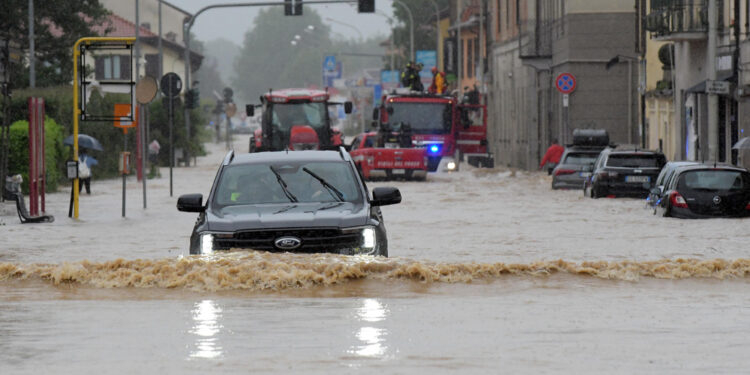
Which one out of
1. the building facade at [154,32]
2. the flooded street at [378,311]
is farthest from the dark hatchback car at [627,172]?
the building facade at [154,32]

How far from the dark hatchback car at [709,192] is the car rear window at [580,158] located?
535 inches

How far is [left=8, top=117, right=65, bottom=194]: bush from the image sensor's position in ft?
116

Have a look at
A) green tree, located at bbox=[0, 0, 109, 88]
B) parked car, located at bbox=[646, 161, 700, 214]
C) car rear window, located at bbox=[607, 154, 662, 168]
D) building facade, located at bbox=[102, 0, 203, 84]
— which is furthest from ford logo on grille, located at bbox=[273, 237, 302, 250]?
building facade, located at bbox=[102, 0, 203, 84]

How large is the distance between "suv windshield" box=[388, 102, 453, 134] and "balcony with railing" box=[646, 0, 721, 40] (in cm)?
1391

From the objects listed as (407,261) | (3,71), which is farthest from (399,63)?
(407,261)

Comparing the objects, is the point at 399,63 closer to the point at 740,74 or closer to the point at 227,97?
the point at 227,97

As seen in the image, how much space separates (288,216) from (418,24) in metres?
108

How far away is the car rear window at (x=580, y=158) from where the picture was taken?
1591 inches

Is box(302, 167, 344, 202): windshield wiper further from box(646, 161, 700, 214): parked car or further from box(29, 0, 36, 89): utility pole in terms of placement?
box(29, 0, 36, 89): utility pole

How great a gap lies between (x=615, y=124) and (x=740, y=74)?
49.7ft

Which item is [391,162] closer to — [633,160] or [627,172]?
[633,160]

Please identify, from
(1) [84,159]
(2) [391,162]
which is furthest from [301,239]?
(2) [391,162]

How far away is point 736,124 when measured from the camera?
4200 cm

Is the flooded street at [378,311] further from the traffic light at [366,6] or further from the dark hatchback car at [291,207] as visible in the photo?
the traffic light at [366,6]
